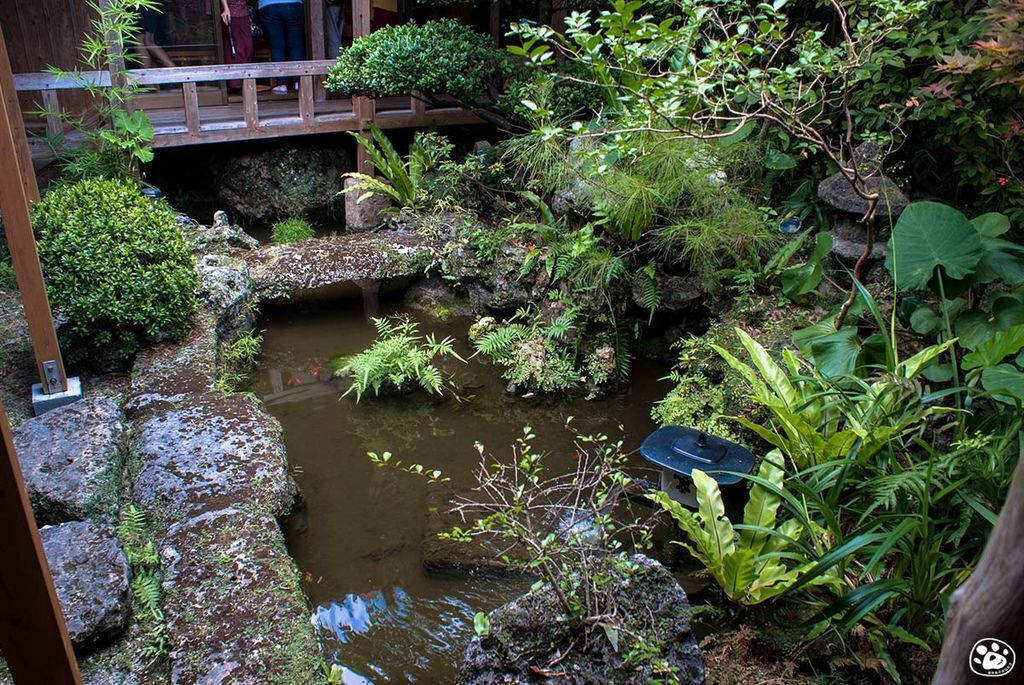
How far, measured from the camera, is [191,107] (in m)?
7.55

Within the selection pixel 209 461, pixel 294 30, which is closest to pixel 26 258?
pixel 209 461

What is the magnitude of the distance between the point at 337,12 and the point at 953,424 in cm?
862

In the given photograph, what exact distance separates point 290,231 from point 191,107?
5.19 feet

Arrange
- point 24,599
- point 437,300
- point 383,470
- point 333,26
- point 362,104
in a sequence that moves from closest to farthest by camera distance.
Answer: point 24,599
point 383,470
point 437,300
point 362,104
point 333,26

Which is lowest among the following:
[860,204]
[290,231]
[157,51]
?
[290,231]

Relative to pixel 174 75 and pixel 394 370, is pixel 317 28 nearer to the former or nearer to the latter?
pixel 174 75

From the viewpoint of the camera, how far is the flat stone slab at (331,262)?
6.77 meters

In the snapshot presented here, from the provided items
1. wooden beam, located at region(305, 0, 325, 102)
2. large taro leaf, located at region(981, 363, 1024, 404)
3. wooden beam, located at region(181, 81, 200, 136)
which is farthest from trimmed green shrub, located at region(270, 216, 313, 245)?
large taro leaf, located at region(981, 363, 1024, 404)

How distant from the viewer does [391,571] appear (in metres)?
4.02

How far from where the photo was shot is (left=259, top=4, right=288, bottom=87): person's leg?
8.53 meters

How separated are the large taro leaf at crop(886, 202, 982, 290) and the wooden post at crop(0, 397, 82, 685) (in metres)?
4.06

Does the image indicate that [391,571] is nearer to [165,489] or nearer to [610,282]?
[165,489]

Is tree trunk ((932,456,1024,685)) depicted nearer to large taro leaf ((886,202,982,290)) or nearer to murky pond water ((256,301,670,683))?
murky pond water ((256,301,670,683))

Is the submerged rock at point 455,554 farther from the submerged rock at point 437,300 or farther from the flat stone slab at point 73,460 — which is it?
the submerged rock at point 437,300
